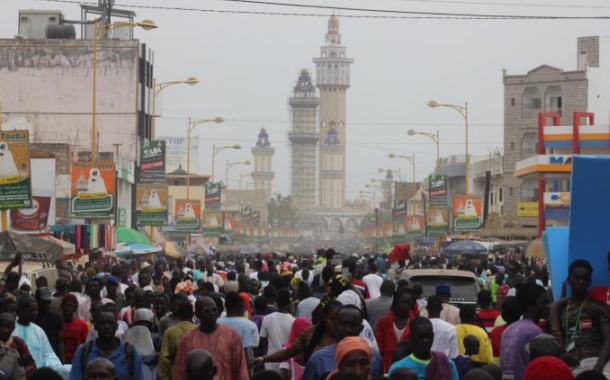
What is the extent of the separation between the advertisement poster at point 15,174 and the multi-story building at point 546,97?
178 feet

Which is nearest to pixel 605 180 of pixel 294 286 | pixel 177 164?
pixel 294 286

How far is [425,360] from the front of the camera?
9.30 m

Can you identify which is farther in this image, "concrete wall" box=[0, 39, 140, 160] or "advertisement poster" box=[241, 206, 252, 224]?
"advertisement poster" box=[241, 206, 252, 224]

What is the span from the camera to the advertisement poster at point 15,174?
31.8 metres

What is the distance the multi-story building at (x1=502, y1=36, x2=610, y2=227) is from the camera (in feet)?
278

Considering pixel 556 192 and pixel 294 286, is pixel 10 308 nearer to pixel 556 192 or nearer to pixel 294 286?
pixel 294 286

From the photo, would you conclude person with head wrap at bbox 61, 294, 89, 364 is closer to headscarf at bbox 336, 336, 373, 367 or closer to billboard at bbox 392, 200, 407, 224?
headscarf at bbox 336, 336, 373, 367

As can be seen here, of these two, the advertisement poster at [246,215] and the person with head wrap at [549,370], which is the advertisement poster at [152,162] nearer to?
the person with head wrap at [549,370]

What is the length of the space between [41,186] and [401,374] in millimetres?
38711

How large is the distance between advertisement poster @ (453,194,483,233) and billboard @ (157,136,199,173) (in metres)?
85.3

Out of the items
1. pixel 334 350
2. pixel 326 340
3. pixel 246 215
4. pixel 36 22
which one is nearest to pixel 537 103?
pixel 36 22

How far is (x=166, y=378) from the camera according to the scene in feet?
36.1

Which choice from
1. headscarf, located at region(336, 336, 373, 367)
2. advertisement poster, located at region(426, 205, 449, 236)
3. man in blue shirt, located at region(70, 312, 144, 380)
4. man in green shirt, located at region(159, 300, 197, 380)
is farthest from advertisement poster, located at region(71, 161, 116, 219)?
headscarf, located at region(336, 336, 373, 367)

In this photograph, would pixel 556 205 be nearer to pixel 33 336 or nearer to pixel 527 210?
pixel 527 210
